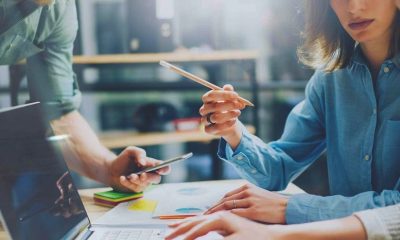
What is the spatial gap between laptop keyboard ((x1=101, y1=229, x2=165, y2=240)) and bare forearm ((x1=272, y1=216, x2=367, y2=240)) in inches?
10.1

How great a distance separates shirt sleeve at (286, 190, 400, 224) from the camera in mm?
913

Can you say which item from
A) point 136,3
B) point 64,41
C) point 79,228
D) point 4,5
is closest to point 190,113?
point 136,3

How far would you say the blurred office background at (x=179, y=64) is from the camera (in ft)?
8.37

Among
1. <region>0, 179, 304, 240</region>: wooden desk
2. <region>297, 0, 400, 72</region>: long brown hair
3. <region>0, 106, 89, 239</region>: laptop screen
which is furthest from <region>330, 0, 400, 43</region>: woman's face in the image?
<region>0, 106, 89, 239</region>: laptop screen

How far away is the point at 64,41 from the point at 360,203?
3.25 feet

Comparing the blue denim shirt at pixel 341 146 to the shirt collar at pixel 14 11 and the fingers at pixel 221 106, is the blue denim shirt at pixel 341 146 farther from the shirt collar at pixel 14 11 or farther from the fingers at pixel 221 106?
the shirt collar at pixel 14 11

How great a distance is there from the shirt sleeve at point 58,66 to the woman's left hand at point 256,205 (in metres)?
0.69

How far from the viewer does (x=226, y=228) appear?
0.79m

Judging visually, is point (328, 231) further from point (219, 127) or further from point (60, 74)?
point (60, 74)

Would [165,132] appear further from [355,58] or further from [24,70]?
[355,58]

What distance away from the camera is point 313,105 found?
4.21 ft

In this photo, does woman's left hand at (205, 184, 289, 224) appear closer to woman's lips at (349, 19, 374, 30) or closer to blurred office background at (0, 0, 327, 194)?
woman's lips at (349, 19, 374, 30)

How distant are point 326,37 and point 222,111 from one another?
15.0 inches

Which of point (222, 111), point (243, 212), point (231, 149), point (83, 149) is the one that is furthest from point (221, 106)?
point (83, 149)
